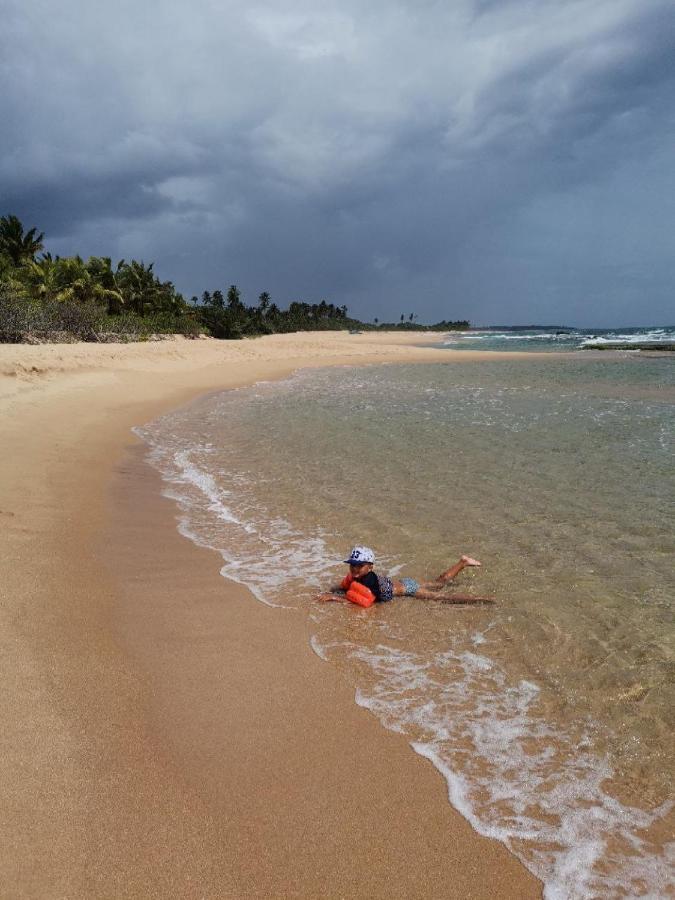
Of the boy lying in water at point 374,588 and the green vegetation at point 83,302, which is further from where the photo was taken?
the green vegetation at point 83,302

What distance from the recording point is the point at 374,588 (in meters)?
5.72

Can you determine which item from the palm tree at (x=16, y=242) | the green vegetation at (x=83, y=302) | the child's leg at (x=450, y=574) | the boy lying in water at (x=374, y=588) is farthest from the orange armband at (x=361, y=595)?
the palm tree at (x=16, y=242)

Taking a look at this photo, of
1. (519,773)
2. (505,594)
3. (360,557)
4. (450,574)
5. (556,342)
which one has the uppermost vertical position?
(556,342)

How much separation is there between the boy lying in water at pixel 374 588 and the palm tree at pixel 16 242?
173 ft

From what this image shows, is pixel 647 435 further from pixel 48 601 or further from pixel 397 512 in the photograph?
pixel 48 601

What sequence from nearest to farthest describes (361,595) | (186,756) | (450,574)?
(186,756) → (361,595) → (450,574)

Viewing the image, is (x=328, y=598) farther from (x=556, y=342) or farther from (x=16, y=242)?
(x=556, y=342)

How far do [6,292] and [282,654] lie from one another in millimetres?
35223

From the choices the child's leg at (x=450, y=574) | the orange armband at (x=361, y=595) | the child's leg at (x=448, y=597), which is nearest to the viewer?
the orange armband at (x=361, y=595)

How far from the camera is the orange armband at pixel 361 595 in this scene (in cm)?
564

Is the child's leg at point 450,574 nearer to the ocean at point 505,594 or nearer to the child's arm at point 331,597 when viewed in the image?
the ocean at point 505,594

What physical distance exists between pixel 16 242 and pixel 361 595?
5538 centimetres

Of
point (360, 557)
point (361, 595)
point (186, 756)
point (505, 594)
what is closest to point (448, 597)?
point (505, 594)

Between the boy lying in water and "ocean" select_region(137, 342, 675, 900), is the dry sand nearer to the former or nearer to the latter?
"ocean" select_region(137, 342, 675, 900)
